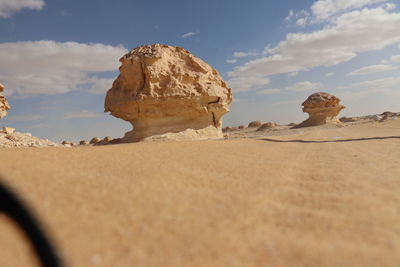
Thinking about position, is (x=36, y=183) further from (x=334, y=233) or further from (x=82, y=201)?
(x=334, y=233)

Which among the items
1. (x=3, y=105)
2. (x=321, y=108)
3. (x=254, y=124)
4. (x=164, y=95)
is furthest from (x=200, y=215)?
(x=254, y=124)

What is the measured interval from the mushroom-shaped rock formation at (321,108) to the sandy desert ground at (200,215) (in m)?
26.3

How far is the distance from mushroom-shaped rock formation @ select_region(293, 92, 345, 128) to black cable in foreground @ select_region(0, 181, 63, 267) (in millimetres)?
28811

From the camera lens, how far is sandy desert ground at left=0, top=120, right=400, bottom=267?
1.35 metres

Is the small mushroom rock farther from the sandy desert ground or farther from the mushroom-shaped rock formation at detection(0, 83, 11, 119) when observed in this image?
the sandy desert ground

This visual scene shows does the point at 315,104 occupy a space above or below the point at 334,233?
above

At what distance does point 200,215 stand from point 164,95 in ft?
31.7

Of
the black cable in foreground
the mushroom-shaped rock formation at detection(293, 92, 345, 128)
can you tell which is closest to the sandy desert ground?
the black cable in foreground

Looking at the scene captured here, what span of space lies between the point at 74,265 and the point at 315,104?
29.0m

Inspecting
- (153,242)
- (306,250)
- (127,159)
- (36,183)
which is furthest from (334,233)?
(127,159)

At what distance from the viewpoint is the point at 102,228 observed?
1.57m

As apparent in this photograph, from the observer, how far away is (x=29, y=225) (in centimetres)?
156

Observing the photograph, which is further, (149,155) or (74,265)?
(149,155)

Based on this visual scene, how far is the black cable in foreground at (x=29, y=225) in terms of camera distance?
1308 mm
